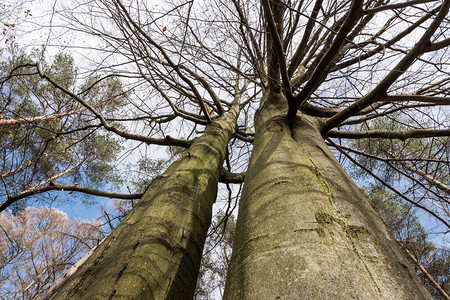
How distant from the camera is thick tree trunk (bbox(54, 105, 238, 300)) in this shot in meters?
0.78

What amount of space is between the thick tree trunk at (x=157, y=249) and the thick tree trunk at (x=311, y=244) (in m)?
0.36

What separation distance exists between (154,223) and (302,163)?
0.71 m

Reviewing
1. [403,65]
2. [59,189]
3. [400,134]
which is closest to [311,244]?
[403,65]

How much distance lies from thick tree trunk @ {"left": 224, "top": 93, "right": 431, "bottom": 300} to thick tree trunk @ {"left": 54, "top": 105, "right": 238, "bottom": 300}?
1.16 feet

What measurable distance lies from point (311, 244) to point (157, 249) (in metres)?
0.63

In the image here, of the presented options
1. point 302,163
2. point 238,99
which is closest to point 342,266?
point 302,163

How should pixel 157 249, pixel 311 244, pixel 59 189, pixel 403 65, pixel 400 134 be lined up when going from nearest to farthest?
pixel 311 244 < pixel 157 249 < pixel 403 65 < pixel 400 134 < pixel 59 189

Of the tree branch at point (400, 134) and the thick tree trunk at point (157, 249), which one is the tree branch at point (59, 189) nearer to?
the thick tree trunk at point (157, 249)

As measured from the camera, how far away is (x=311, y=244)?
0.56 m

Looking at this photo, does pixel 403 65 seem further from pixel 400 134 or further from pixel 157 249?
pixel 157 249

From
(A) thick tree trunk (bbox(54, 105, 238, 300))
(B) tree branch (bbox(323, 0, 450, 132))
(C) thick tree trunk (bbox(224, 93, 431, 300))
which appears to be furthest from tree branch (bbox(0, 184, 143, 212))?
(B) tree branch (bbox(323, 0, 450, 132))

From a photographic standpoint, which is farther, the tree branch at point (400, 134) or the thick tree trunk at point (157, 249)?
the tree branch at point (400, 134)

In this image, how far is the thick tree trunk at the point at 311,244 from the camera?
47 cm

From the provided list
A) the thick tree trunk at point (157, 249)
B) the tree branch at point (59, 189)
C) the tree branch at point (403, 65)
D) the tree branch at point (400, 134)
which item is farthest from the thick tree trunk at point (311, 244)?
the tree branch at point (59, 189)
